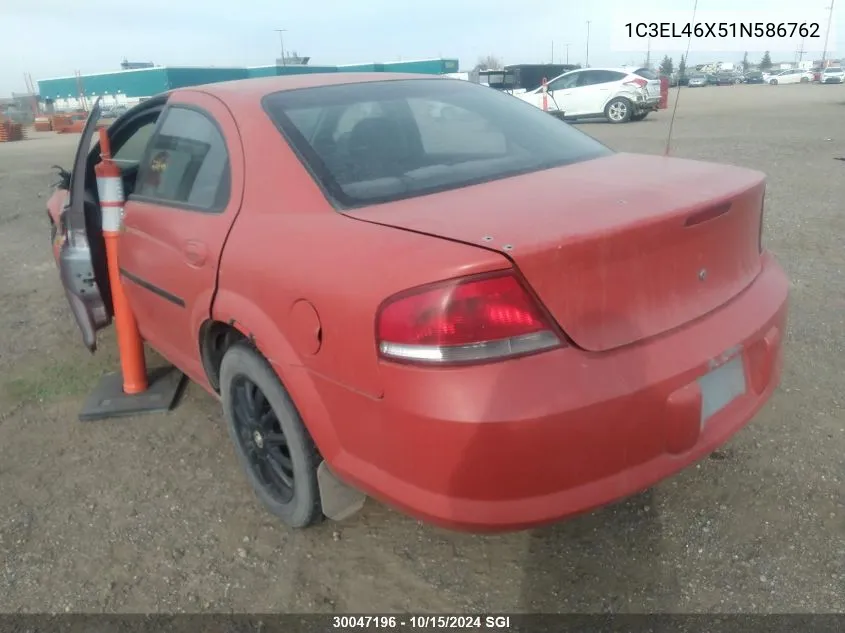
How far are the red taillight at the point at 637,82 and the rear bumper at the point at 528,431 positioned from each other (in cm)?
1861

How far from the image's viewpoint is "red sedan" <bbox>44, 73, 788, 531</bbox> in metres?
1.72

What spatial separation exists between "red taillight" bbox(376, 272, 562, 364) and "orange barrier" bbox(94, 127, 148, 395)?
6.75ft

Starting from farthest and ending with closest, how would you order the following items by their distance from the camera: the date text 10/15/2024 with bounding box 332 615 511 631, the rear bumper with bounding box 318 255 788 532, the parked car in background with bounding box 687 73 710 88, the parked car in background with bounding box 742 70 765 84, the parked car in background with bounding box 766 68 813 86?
1. the parked car in background with bounding box 742 70 765 84
2. the parked car in background with bounding box 766 68 813 86
3. the parked car in background with bounding box 687 73 710 88
4. the date text 10/15/2024 with bounding box 332 615 511 631
5. the rear bumper with bounding box 318 255 788 532

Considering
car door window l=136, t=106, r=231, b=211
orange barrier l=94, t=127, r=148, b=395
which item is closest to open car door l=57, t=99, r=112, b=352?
orange barrier l=94, t=127, r=148, b=395

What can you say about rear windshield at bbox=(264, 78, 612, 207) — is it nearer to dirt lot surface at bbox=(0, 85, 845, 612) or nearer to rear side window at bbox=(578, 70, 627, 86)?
dirt lot surface at bbox=(0, 85, 845, 612)

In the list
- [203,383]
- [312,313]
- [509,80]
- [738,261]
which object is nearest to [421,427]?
[312,313]

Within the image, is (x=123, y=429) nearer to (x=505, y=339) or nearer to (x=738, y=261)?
(x=505, y=339)

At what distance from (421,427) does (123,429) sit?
2.21 m

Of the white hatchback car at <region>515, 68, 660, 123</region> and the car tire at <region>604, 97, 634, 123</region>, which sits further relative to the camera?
the car tire at <region>604, 97, 634, 123</region>

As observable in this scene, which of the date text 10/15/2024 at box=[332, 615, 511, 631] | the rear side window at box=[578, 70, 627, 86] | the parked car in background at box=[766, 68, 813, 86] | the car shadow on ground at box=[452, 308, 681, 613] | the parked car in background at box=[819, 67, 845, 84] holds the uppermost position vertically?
the rear side window at box=[578, 70, 627, 86]

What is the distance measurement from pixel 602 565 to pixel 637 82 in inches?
741

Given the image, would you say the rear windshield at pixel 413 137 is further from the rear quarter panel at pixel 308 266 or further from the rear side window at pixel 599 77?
the rear side window at pixel 599 77

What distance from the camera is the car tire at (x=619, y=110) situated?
19.0 m

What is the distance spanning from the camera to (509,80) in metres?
26.1
